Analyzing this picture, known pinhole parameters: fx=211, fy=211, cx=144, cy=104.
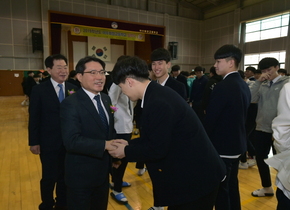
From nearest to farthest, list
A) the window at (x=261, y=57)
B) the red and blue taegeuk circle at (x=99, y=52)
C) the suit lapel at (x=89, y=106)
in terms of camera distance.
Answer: the suit lapel at (x=89, y=106), the window at (x=261, y=57), the red and blue taegeuk circle at (x=99, y=52)

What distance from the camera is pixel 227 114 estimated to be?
1786 millimetres

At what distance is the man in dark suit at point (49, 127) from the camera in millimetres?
2119

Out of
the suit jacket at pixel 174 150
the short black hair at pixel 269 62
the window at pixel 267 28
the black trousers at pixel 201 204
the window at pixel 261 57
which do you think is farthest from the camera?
the window at pixel 261 57

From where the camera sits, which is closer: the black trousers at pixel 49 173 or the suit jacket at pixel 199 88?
the black trousers at pixel 49 173

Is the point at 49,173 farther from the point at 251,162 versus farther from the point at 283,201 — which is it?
the point at 251,162

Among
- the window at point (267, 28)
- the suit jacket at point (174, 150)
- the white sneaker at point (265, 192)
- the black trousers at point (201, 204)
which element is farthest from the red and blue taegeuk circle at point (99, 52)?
the black trousers at point (201, 204)

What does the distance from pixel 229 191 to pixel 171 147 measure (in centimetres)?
122

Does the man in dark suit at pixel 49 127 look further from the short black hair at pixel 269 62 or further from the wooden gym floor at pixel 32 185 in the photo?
the short black hair at pixel 269 62

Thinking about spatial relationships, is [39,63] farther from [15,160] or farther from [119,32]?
[15,160]

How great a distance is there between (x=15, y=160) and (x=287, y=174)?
4.35 metres

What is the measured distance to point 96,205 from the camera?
1.70m

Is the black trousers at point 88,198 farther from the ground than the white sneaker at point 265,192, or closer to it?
farther from the ground

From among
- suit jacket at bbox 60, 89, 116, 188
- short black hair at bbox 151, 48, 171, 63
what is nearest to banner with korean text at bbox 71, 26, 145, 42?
short black hair at bbox 151, 48, 171, 63

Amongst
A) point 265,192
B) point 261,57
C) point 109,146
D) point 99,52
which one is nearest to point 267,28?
point 261,57
